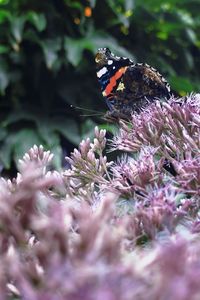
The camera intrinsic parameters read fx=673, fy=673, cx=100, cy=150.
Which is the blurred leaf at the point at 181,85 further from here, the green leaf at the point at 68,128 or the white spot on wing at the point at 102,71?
the white spot on wing at the point at 102,71

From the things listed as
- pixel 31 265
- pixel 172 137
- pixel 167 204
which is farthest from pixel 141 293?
pixel 172 137

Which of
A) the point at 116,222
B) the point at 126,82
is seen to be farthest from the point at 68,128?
the point at 116,222

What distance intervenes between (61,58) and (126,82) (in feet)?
7.12

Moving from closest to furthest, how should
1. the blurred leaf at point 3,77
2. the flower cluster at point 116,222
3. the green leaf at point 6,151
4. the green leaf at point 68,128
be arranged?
1. the flower cluster at point 116,222
2. the green leaf at point 6,151
3. the blurred leaf at point 3,77
4. the green leaf at point 68,128

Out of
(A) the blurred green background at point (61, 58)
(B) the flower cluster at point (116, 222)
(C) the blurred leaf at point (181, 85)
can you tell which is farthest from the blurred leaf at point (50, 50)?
(B) the flower cluster at point (116, 222)

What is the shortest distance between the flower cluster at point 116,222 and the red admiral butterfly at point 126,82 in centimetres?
35

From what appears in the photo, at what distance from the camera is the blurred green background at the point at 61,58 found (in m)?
4.07

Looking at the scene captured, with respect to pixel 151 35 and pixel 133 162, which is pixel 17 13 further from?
pixel 133 162

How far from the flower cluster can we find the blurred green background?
2304 mm

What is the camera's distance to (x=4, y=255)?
2.81 feet

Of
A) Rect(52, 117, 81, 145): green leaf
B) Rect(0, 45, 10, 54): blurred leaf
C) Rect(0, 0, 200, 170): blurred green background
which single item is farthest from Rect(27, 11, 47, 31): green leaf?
Rect(52, 117, 81, 145): green leaf

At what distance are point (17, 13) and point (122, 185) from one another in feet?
10.7

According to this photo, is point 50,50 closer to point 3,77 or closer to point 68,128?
point 3,77

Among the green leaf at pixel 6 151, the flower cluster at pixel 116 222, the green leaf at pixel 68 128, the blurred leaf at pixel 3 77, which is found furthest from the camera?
the green leaf at pixel 68 128
